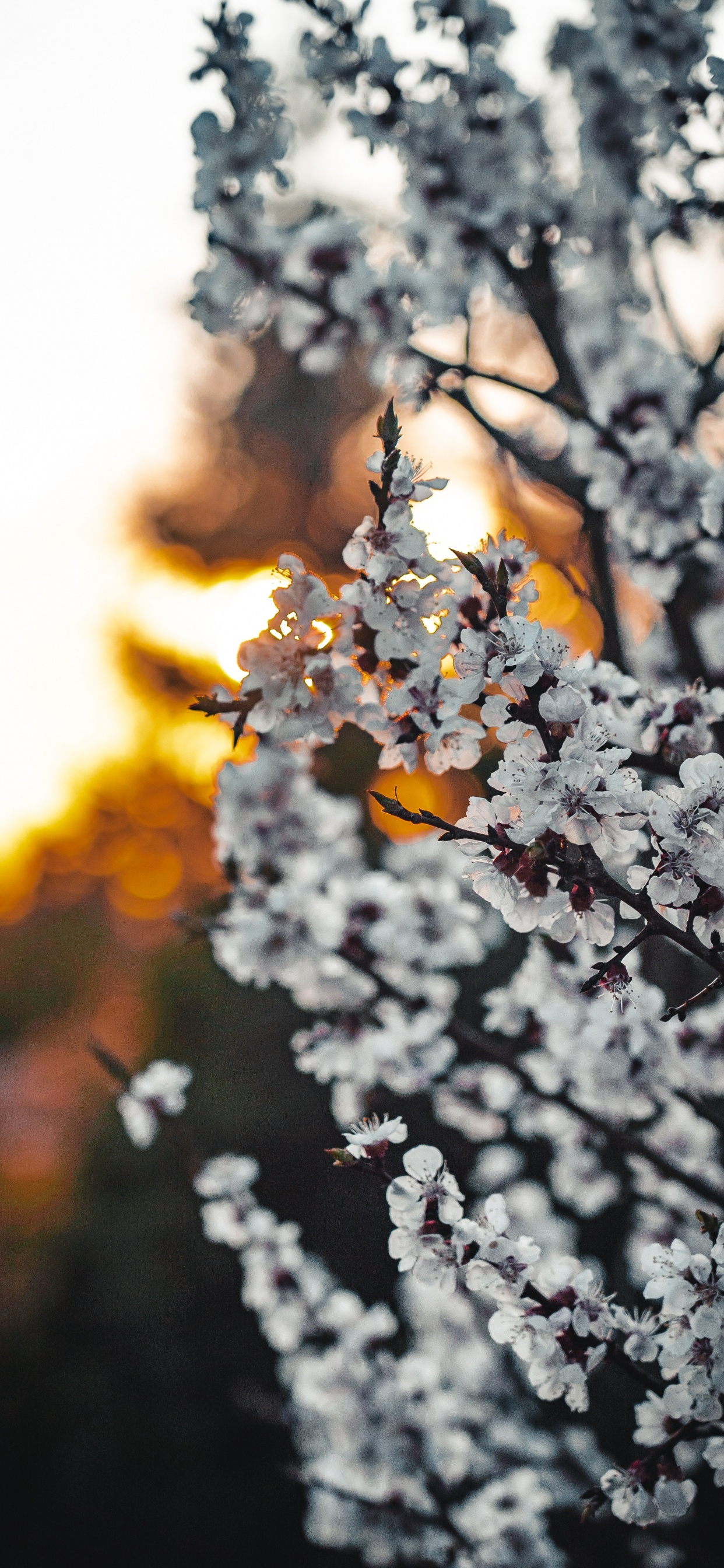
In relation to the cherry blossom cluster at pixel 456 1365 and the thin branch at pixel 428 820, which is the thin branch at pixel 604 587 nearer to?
the thin branch at pixel 428 820

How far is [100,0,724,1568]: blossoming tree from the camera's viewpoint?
1.26 m

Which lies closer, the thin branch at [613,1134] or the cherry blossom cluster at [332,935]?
the thin branch at [613,1134]

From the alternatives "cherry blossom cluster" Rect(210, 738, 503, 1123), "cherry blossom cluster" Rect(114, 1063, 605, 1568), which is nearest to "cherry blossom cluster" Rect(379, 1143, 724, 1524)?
"cherry blossom cluster" Rect(210, 738, 503, 1123)

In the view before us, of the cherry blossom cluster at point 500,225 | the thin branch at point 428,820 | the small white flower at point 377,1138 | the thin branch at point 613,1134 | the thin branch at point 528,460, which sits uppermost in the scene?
the cherry blossom cluster at point 500,225

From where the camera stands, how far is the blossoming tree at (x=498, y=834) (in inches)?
49.5

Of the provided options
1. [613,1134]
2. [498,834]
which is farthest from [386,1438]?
[498,834]

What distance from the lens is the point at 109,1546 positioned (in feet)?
13.1

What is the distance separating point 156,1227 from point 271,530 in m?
9.82

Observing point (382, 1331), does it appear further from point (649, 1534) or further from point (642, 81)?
point (642, 81)

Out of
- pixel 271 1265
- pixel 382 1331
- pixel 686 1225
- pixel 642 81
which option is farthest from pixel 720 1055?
pixel 642 81

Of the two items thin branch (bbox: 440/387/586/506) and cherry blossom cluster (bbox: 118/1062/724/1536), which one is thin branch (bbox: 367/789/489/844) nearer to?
cherry blossom cluster (bbox: 118/1062/724/1536)

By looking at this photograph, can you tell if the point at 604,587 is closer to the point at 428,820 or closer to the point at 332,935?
the point at 332,935

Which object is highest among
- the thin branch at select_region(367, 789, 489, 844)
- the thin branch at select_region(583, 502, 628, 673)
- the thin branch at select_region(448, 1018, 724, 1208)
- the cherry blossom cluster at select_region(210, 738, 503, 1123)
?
the thin branch at select_region(583, 502, 628, 673)

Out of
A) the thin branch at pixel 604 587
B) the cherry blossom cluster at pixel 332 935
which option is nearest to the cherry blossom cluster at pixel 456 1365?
the cherry blossom cluster at pixel 332 935
